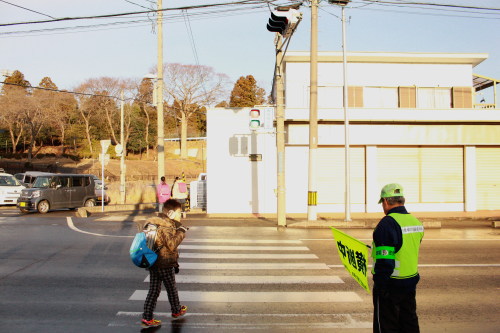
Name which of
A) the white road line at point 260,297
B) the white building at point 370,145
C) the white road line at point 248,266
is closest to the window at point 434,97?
the white building at point 370,145

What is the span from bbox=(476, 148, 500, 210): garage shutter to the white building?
0.16 feet

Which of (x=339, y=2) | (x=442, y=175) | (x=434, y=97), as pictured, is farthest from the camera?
(x=434, y=97)

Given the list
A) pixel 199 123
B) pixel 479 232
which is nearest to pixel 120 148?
pixel 479 232

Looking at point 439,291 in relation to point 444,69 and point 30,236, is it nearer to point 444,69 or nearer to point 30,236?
point 30,236

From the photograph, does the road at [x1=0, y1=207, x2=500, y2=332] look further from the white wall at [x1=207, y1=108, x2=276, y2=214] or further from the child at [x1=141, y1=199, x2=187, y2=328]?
the white wall at [x1=207, y1=108, x2=276, y2=214]

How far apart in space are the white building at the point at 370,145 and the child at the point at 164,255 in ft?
47.7

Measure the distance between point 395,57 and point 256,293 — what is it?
18057 mm

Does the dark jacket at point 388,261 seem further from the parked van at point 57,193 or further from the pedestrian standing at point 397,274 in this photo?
the parked van at point 57,193

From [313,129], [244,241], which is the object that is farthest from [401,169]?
[244,241]

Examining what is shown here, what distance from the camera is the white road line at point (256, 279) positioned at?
8.10 meters

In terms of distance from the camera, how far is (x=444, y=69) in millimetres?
22969

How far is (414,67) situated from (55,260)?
19604 mm

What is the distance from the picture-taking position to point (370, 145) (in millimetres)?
21141

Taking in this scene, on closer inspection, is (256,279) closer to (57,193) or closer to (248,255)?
(248,255)
